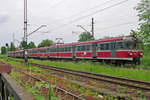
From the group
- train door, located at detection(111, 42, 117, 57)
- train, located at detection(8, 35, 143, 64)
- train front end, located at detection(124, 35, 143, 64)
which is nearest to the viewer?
train front end, located at detection(124, 35, 143, 64)

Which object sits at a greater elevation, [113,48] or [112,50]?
[113,48]

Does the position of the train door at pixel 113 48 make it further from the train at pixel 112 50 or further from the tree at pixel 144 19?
the tree at pixel 144 19

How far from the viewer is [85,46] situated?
18484 mm

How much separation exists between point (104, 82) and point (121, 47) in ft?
22.1

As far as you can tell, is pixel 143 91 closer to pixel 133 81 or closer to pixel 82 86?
pixel 133 81

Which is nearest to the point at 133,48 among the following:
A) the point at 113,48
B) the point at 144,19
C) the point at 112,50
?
the point at 113,48

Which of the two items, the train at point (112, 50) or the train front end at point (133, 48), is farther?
the train at point (112, 50)

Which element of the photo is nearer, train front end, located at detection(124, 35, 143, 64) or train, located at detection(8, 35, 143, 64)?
train front end, located at detection(124, 35, 143, 64)

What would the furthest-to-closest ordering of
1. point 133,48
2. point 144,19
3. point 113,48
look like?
1. point 144,19
2. point 113,48
3. point 133,48

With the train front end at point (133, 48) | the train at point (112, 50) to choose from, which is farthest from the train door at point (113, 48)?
the train front end at point (133, 48)

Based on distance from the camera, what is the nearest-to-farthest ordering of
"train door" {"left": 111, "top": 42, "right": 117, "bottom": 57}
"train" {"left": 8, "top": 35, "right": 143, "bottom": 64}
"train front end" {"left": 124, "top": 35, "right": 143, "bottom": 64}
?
"train front end" {"left": 124, "top": 35, "right": 143, "bottom": 64} → "train" {"left": 8, "top": 35, "right": 143, "bottom": 64} → "train door" {"left": 111, "top": 42, "right": 117, "bottom": 57}

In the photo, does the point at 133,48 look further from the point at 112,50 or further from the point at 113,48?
the point at 112,50

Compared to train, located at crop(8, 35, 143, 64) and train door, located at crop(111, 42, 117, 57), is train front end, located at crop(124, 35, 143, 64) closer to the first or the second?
train, located at crop(8, 35, 143, 64)

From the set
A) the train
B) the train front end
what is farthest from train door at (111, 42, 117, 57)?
the train front end
